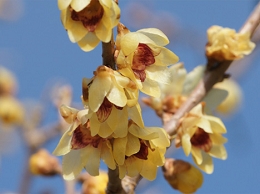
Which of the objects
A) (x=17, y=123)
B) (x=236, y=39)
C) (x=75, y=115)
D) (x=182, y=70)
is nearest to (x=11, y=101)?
(x=17, y=123)

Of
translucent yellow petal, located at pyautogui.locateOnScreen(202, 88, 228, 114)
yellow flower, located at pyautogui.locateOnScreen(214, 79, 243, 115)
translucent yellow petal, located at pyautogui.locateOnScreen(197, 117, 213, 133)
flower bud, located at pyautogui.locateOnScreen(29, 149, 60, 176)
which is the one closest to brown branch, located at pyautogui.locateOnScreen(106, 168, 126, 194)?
translucent yellow petal, located at pyautogui.locateOnScreen(197, 117, 213, 133)

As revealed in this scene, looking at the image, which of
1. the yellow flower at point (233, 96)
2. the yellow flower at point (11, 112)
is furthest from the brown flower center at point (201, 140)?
the yellow flower at point (11, 112)

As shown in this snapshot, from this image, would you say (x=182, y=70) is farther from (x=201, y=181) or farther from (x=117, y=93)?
(x=117, y=93)

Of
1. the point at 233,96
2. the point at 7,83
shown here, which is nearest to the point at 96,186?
the point at 233,96

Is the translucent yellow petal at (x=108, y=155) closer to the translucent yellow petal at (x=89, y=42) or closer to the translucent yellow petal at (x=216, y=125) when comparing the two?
the translucent yellow petal at (x=89, y=42)

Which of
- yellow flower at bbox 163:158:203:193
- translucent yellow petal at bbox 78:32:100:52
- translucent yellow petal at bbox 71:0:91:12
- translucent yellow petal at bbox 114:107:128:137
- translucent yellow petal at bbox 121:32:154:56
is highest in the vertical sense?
translucent yellow petal at bbox 71:0:91:12

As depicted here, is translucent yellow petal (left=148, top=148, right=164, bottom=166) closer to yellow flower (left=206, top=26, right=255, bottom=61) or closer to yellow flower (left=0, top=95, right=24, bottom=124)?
yellow flower (left=206, top=26, right=255, bottom=61)
